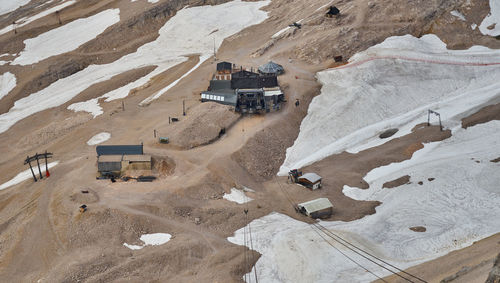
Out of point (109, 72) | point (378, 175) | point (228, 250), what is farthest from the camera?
point (109, 72)

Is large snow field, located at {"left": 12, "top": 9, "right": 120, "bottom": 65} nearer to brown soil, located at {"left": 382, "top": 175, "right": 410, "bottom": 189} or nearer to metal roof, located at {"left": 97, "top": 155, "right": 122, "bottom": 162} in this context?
metal roof, located at {"left": 97, "top": 155, "right": 122, "bottom": 162}

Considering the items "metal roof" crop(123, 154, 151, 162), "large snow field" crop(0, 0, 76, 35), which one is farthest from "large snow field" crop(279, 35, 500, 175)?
"large snow field" crop(0, 0, 76, 35)

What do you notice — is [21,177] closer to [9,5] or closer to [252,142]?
[252,142]

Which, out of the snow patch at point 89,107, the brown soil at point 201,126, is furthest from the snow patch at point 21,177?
the snow patch at point 89,107

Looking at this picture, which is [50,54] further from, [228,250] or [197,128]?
[228,250]

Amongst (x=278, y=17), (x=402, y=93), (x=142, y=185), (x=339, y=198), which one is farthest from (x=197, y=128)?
(x=278, y=17)

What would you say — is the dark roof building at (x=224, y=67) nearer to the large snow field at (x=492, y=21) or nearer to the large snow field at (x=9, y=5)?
the large snow field at (x=492, y=21)
